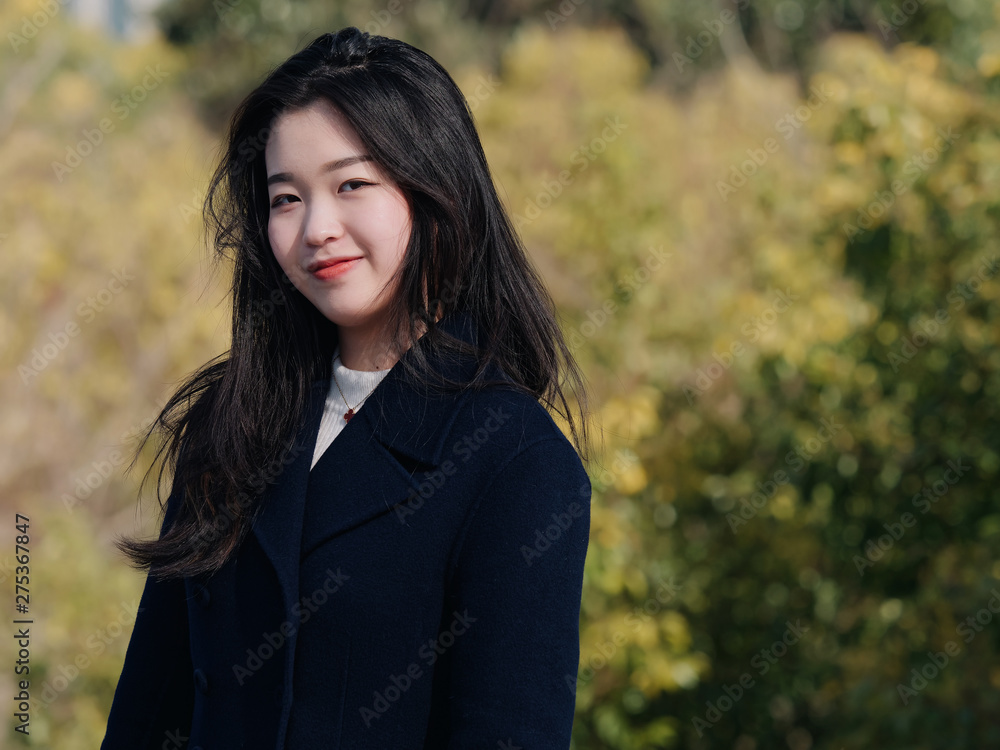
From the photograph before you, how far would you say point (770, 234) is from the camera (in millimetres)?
4590

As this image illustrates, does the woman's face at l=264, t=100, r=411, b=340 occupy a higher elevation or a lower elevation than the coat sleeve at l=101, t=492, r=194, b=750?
higher

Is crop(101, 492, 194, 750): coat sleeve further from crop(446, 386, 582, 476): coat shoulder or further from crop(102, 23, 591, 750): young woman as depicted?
crop(446, 386, 582, 476): coat shoulder

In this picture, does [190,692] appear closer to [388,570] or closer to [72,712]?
[388,570]

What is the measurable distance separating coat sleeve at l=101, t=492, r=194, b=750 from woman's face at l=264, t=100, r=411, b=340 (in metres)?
0.39

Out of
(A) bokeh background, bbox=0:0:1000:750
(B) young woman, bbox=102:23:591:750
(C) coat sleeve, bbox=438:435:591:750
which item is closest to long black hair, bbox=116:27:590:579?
(B) young woman, bbox=102:23:591:750

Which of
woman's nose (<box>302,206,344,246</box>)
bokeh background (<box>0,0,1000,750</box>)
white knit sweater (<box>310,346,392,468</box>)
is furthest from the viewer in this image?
bokeh background (<box>0,0,1000,750</box>)

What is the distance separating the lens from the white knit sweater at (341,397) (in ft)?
3.94

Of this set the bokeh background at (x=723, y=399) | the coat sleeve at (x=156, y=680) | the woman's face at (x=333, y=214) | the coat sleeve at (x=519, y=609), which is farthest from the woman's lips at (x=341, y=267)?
the bokeh background at (x=723, y=399)

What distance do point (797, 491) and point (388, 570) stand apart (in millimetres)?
2835

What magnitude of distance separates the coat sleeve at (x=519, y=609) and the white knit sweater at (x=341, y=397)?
0.24 metres

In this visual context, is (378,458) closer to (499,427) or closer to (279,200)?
(499,427)

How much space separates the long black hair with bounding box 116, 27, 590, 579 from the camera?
112cm

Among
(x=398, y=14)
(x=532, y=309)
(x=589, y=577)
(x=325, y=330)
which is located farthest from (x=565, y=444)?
(x=398, y=14)

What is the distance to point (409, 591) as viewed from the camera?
104cm
